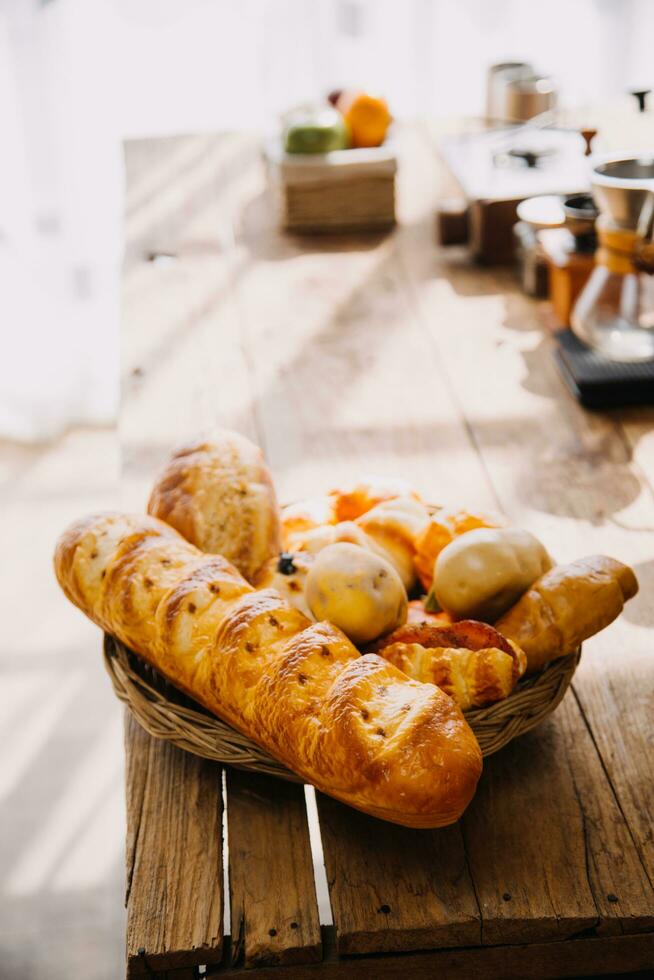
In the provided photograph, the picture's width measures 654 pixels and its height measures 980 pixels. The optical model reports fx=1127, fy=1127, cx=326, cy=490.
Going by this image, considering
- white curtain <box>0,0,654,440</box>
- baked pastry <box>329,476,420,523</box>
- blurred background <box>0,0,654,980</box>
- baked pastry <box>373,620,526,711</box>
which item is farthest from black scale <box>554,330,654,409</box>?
white curtain <box>0,0,654,440</box>

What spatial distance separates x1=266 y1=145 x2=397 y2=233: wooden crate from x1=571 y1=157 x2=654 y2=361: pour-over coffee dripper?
71cm

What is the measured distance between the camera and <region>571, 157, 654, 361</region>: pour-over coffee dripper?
128 cm

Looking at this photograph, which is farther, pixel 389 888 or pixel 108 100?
pixel 108 100

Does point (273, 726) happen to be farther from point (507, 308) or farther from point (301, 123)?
point (301, 123)

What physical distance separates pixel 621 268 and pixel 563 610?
57 cm

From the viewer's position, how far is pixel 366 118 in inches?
83.5

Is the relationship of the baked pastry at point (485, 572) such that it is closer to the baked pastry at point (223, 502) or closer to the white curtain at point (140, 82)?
the baked pastry at point (223, 502)

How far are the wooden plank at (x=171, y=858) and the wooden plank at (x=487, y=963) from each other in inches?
1.5

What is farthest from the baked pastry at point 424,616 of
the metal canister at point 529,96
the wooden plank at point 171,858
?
the metal canister at point 529,96

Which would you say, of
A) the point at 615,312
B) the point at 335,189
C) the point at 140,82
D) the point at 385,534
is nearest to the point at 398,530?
the point at 385,534

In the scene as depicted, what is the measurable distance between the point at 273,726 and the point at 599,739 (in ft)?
1.08

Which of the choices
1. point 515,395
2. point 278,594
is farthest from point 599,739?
point 515,395

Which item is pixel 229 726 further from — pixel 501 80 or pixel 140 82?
pixel 140 82

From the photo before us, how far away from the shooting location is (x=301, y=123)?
209 centimetres
